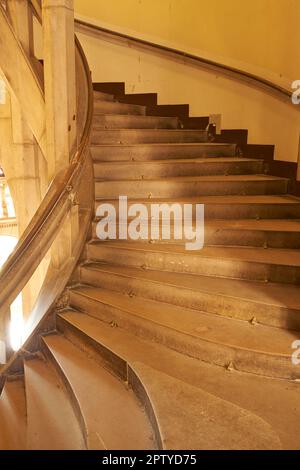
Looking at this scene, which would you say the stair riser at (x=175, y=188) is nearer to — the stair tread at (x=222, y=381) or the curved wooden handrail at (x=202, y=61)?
the curved wooden handrail at (x=202, y=61)

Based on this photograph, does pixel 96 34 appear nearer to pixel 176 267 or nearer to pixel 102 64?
pixel 102 64

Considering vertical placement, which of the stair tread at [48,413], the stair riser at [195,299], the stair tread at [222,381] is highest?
the stair riser at [195,299]

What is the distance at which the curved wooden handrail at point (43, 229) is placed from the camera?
7.73ft

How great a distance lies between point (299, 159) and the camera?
12.7 ft

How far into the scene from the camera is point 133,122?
187 inches

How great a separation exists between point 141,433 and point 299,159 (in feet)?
9.17

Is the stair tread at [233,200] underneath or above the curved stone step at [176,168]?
underneath

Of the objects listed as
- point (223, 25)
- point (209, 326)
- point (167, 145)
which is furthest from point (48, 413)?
point (223, 25)

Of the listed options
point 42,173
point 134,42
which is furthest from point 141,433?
point 134,42

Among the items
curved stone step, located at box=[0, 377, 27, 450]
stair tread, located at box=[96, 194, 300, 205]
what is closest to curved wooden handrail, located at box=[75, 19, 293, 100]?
stair tread, located at box=[96, 194, 300, 205]

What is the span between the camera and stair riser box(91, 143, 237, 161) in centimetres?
411


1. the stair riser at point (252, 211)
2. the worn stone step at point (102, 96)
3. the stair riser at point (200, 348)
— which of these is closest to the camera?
the stair riser at point (200, 348)

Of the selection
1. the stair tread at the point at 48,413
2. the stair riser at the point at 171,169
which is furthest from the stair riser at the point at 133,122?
the stair tread at the point at 48,413

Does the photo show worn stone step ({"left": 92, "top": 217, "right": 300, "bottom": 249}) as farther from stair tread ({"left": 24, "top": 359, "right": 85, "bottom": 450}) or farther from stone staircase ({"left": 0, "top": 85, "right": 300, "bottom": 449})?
stair tread ({"left": 24, "top": 359, "right": 85, "bottom": 450})
